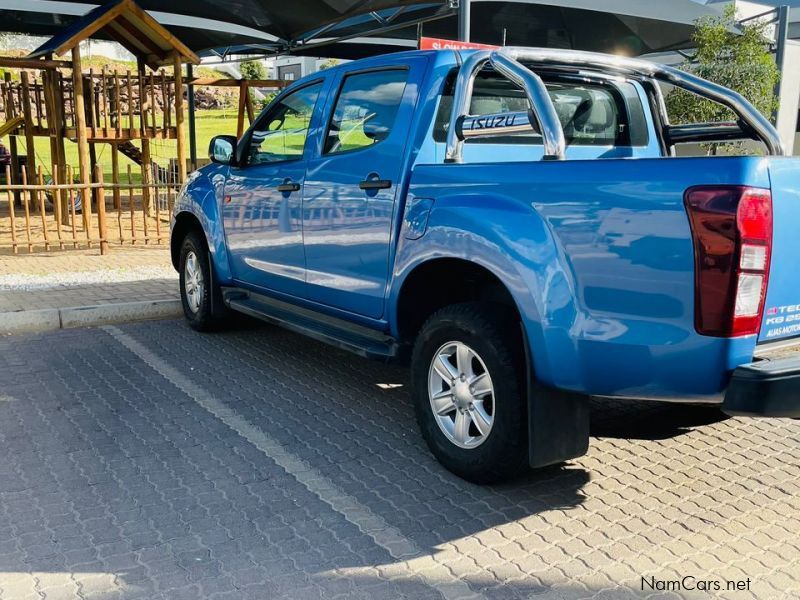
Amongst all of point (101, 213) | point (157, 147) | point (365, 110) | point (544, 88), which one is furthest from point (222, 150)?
point (157, 147)

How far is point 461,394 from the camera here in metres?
3.67

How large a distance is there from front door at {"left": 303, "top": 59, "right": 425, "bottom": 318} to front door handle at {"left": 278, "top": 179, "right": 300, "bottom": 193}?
0.12 meters

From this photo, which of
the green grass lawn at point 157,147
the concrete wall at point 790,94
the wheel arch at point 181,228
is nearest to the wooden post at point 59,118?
the green grass lawn at point 157,147

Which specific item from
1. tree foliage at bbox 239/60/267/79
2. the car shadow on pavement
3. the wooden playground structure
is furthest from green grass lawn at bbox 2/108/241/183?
the car shadow on pavement

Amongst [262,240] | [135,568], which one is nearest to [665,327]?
[135,568]

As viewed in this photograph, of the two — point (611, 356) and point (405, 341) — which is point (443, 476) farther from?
point (611, 356)

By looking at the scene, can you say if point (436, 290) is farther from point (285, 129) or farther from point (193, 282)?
point (193, 282)

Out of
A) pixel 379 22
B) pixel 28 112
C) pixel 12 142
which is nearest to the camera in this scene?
pixel 379 22

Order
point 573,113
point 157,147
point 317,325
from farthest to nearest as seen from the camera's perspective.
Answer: point 157,147, point 317,325, point 573,113

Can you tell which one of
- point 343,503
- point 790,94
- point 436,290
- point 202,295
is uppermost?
point 790,94

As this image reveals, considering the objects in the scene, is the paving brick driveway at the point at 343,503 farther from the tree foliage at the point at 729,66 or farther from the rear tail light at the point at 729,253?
the tree foliage at the point at 729,66

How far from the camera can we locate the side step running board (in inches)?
166

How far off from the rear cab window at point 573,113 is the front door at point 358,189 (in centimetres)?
31

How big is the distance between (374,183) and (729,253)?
202cm
